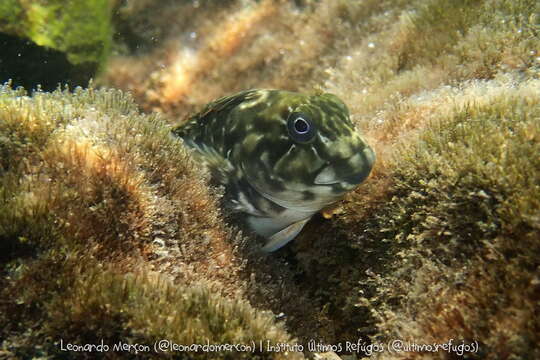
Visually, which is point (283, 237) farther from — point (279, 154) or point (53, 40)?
point (53, 40)

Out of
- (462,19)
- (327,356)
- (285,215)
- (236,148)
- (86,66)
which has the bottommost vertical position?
(327,356)

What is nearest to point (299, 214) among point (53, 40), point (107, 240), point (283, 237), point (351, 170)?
point (283, 237)

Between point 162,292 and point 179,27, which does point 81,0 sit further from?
point 162,292

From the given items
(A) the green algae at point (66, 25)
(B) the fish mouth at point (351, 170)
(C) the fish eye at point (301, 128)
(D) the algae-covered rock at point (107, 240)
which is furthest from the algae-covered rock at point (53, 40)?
(B) the fish mouth at point (351, 170)

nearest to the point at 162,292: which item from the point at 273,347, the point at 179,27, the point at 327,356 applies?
the point at 273,347

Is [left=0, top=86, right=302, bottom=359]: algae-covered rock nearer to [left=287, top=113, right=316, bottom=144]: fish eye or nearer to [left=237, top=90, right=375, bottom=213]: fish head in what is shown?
[left=237, top=90, right=375, bottom=213]: fish head

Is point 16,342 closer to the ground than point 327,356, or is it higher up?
higher up
